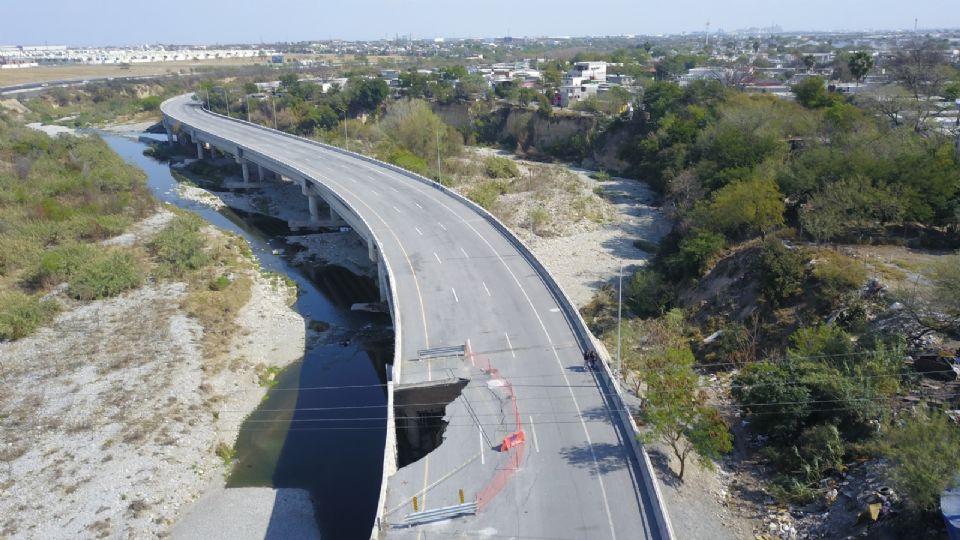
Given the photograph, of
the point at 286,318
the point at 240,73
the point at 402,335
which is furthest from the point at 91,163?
the point at 240,73

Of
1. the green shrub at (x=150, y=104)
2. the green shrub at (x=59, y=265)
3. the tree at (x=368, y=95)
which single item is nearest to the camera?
the green shrub at (x=59, y=265)

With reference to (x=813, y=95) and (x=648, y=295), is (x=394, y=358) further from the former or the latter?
(x=813, y=95)

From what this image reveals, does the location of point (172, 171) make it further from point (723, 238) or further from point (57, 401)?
point (723, 238)

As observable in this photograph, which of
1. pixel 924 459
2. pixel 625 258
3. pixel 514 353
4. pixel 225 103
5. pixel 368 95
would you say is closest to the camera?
pixel 924 459

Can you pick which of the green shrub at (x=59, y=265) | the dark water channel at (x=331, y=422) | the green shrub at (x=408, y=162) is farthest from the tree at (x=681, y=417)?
the green shrub at (x=408, y=162)

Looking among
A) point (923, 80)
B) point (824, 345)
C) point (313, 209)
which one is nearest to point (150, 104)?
point (313, 209)

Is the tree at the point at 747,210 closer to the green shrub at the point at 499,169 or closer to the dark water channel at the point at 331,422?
the dark water channel at the point at 331,422
